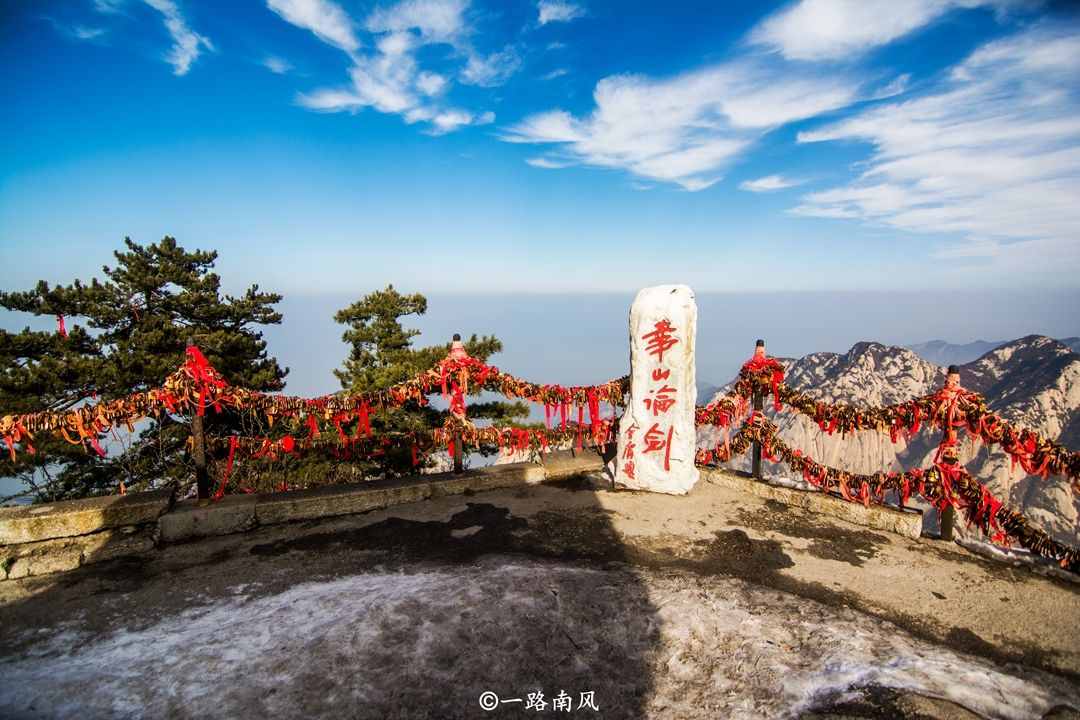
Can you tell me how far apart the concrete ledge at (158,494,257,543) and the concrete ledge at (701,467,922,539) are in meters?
6.36

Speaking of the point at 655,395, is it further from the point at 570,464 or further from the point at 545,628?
the point at 545,628

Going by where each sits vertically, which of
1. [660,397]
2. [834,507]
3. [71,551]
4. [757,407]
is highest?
[660,397]

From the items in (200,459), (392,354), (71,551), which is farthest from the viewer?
(392,354)

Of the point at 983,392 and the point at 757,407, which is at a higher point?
the point at 757,407

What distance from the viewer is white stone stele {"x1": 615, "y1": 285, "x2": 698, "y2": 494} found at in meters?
7.01

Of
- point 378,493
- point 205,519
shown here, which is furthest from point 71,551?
point 378,493

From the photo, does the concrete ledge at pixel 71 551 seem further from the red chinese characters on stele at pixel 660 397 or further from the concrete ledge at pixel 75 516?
the red chinese characters on stele at pixel 660 397

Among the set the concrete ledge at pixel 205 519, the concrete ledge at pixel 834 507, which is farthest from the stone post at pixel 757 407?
the concrete ledge at pixel 205 519

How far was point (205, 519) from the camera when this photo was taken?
18.8ft

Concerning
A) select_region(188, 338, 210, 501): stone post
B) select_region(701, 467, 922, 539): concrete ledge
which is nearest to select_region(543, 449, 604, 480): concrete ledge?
select_region(701, 467, 922, 539): concrete ledge

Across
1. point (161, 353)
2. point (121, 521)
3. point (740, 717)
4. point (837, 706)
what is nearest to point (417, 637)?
point (740, 717)

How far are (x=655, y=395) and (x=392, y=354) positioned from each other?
11.5 m

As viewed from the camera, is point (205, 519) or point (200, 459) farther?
point (200, 459)

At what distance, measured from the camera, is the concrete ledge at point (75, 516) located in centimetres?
524
